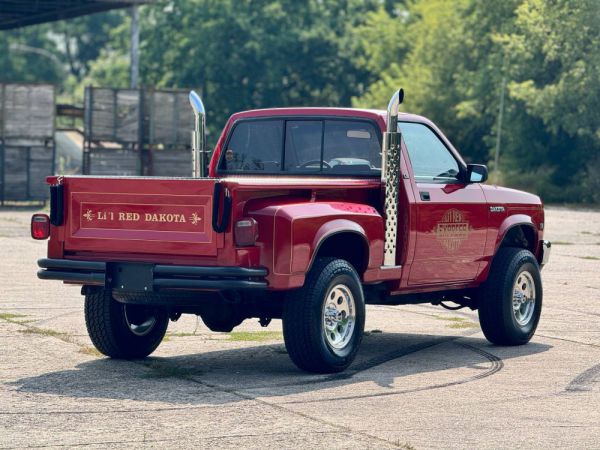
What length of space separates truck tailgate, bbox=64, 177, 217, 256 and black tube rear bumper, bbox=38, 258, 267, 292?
0.43 feet

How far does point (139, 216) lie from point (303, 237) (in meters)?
1.13

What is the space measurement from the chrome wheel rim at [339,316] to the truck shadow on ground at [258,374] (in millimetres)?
248

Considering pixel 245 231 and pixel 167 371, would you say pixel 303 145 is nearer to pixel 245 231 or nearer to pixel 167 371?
pixel 245 231

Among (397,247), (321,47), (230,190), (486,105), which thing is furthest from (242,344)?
(321,47)

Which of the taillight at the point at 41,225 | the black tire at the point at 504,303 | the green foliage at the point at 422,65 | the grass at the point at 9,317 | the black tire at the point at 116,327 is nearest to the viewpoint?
the taillight at the point at 41,225

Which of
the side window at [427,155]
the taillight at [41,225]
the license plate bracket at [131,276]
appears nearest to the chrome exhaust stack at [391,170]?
the side window at [427,155]

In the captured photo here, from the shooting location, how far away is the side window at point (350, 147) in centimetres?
1073

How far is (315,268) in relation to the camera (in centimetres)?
955

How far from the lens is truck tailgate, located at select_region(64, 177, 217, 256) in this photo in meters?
9.16

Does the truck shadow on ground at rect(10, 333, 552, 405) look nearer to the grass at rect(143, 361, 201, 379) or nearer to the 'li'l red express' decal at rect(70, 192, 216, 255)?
the grass at rect(143, 361, 201, 379)

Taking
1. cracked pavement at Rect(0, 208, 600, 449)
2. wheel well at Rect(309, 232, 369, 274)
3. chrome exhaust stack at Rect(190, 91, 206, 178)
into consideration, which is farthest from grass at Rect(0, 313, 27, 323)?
wheel well at Rect(309, 232, 369, 274)

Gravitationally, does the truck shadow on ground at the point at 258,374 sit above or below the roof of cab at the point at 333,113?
below

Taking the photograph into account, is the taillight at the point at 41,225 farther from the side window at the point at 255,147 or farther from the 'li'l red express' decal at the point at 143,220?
the side window at the point at 255,147

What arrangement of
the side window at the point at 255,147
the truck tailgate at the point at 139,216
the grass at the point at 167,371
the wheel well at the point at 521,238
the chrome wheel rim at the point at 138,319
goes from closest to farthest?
the truck tailgate at the point at 139,216
the grass at the point at 167,371
the chrome wheel rim at the point at 138,319
the side window at the point at 255,147
the wheel well at the point at 521,238
